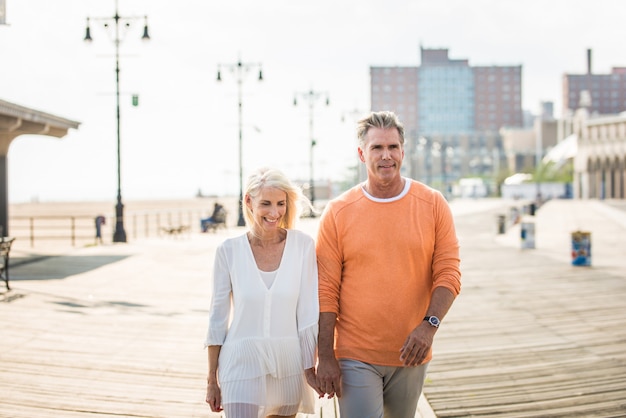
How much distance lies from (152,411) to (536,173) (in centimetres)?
10210

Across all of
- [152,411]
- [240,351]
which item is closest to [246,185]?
[240,351]

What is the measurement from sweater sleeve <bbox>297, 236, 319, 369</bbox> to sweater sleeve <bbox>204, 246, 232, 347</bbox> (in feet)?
1.09

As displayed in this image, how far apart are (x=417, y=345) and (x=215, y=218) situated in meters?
26.6

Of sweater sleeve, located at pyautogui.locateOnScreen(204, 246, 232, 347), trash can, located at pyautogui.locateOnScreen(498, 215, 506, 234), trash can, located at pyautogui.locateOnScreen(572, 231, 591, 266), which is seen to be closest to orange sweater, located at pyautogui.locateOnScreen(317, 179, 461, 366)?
sweater sleeve, located at pyautogui.locateOnScreen(204, 246, 232, 347)

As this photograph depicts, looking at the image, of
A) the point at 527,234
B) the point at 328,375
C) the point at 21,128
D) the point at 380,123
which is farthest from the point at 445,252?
the point at 527,234

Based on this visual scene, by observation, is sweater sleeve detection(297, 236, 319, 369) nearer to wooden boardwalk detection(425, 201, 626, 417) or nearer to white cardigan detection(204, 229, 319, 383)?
white cardigan detection(204, 229, 319, 383)

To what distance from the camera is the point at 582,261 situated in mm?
14836

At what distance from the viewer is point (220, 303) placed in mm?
3121

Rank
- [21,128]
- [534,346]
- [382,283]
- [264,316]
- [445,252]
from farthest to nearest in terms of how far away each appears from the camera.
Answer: [21,128] → [534,346] → [445,252] → [382,283] → [264,316]

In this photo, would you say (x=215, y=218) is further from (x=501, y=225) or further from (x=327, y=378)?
(x=327, y=378)

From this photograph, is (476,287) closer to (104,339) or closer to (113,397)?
(104,339)

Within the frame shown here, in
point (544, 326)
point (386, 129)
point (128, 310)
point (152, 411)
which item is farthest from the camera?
point (128, 310)

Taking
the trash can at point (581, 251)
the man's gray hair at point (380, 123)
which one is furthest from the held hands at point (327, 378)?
the trash can at point (581, 251)

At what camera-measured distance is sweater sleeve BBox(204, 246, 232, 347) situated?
10.2 ft
